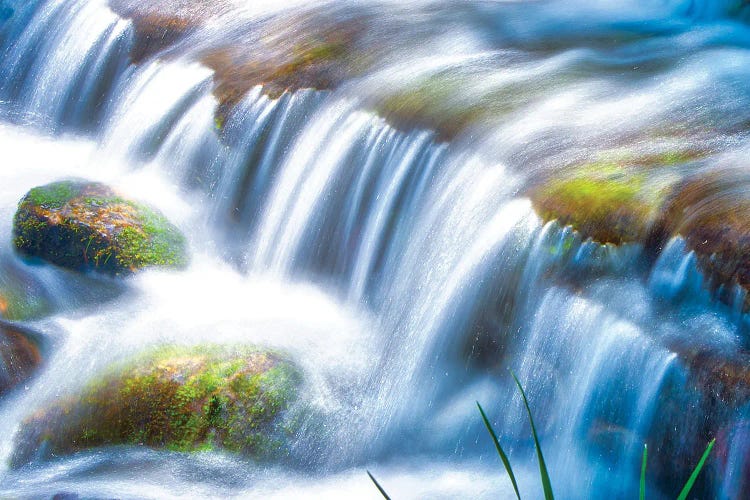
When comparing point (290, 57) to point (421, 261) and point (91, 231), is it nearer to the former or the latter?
point (91, 231)

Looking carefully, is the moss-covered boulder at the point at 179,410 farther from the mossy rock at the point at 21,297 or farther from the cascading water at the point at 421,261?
the mossy rock at the point at 21,297

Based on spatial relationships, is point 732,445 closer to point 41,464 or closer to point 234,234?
point 41,464

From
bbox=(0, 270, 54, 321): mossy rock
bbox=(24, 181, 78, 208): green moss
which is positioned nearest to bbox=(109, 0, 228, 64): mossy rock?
bbox=(24, 181, 78, 208): green moss

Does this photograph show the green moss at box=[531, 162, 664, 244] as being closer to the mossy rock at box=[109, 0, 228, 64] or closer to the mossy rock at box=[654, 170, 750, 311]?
the mossy rock at box=[654, 170, 750, 311]

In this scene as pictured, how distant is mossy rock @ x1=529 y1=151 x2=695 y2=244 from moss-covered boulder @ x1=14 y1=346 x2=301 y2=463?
2.39 m

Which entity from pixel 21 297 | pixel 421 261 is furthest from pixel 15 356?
pixel 421 261

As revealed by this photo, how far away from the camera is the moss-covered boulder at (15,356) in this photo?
7313mm

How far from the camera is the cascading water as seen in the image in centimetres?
609

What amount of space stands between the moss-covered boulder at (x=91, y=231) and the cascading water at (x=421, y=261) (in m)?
0.20

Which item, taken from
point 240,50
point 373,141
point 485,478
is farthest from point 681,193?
point 240,50

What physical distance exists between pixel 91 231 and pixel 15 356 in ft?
4.84

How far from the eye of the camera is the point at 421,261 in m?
7.55

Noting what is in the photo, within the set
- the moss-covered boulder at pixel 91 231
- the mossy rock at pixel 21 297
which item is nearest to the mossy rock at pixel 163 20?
the moss-covered boulder at pixel 91 231

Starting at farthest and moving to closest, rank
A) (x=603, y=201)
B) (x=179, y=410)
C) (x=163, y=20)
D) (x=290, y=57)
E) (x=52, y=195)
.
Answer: (x=163, y=20), (x=290, y=57), (x=52, y=195), (x=179, y=410), (x=603, y=201)
